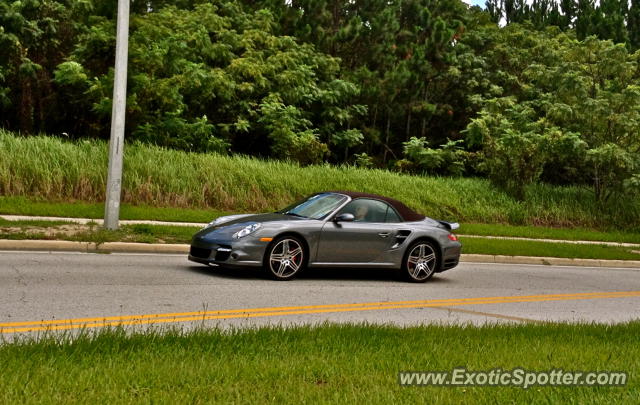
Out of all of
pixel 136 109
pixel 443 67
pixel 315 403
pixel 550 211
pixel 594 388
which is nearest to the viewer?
pixel 315 403

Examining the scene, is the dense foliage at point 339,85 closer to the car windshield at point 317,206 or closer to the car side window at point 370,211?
the car windshield at point 317,206

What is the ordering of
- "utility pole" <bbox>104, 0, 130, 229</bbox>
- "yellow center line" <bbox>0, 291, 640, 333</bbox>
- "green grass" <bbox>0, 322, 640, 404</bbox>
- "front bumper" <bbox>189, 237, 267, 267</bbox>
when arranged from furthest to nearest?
"utility pole" <bbox>104, 0, 130, 229</bbox> → "front bumper" <bbox>189, 237, 267, 267</bbox> → "yellow center line" <bbox>0, 291, 640, 333</bbox> → "green grass" <bbox>0, 322, 640, 404</bbox>

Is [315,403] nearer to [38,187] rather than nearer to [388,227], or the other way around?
[388,227]

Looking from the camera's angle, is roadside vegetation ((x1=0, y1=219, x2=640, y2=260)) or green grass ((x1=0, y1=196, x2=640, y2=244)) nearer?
roadside vegetation ((x1=0, y1=219, x2=640, y2=260))

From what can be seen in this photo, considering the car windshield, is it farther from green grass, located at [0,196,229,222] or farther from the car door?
green grass, located at [0,196,229,222]

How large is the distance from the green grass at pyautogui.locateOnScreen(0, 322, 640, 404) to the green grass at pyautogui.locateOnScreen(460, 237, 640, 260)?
10904mm

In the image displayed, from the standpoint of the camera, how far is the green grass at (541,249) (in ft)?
59.7

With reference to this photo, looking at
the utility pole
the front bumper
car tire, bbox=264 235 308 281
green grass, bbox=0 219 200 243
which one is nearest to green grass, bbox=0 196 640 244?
green grass, bbox=0 219 200 243

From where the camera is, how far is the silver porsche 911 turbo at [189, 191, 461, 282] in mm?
11133

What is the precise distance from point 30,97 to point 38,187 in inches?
305

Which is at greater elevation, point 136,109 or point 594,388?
point 136,109

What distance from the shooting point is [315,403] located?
14.9 feet

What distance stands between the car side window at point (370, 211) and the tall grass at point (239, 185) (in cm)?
983

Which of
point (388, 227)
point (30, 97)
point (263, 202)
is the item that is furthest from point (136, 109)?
point (388, 227)
